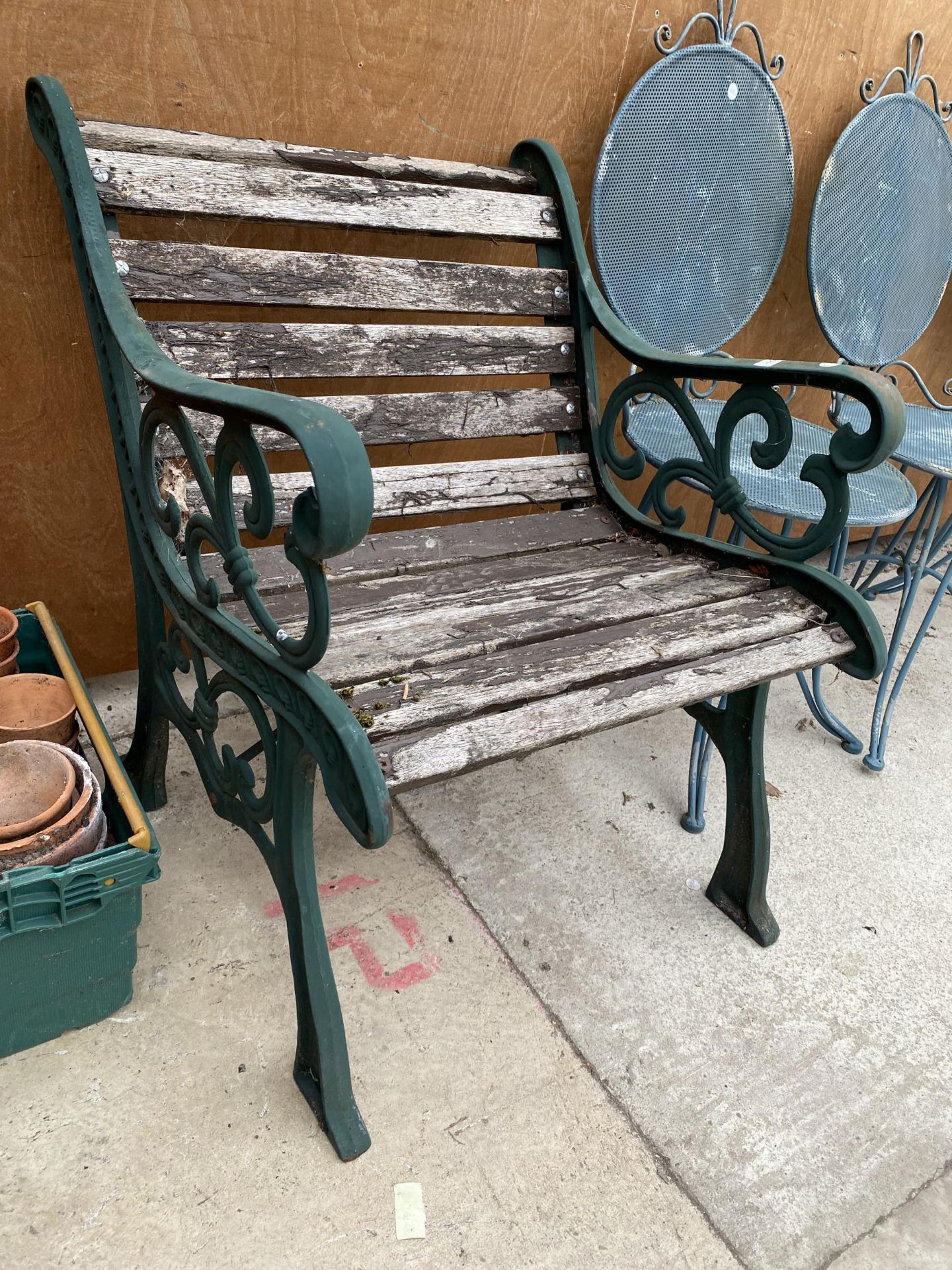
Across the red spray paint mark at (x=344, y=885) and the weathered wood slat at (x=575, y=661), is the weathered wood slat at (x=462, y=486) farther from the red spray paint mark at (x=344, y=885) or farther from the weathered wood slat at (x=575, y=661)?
the red spray paint mark at (x=344, y=885)

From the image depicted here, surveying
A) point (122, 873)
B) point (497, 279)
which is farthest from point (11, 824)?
point (497, 279)

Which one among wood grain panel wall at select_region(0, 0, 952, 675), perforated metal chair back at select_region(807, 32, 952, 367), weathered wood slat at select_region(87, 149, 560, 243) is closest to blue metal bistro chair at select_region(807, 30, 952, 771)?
perforated metal chair back at select_region(807, 32, 952, 367)

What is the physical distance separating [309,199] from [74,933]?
1192mm

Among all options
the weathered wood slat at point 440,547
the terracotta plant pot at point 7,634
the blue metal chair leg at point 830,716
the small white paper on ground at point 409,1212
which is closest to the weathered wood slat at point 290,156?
the weathered wood slat at point 440,547

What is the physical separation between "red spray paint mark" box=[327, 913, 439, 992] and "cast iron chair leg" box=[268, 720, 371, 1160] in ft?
0.71

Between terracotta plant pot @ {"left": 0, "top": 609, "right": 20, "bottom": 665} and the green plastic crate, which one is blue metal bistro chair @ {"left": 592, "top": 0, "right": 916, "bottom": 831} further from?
terracotta plant pot @ {"left": 0, "top": 609, "right": 20, "bottom": 665}

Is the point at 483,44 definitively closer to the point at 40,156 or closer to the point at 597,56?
the point at 597,56

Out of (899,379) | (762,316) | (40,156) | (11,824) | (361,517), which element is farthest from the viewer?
(899,379)

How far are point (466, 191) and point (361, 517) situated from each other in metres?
1.06

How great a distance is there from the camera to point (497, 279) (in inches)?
63.4

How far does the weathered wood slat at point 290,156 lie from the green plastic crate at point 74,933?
924 millimetres

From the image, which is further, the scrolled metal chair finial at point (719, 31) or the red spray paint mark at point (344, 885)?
the scrolled metal chair finial at point (719, 31)

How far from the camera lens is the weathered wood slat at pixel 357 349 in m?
1.33

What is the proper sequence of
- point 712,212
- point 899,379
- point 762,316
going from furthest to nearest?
1. point 899,379
2. point 762,316
3. point 712,212
